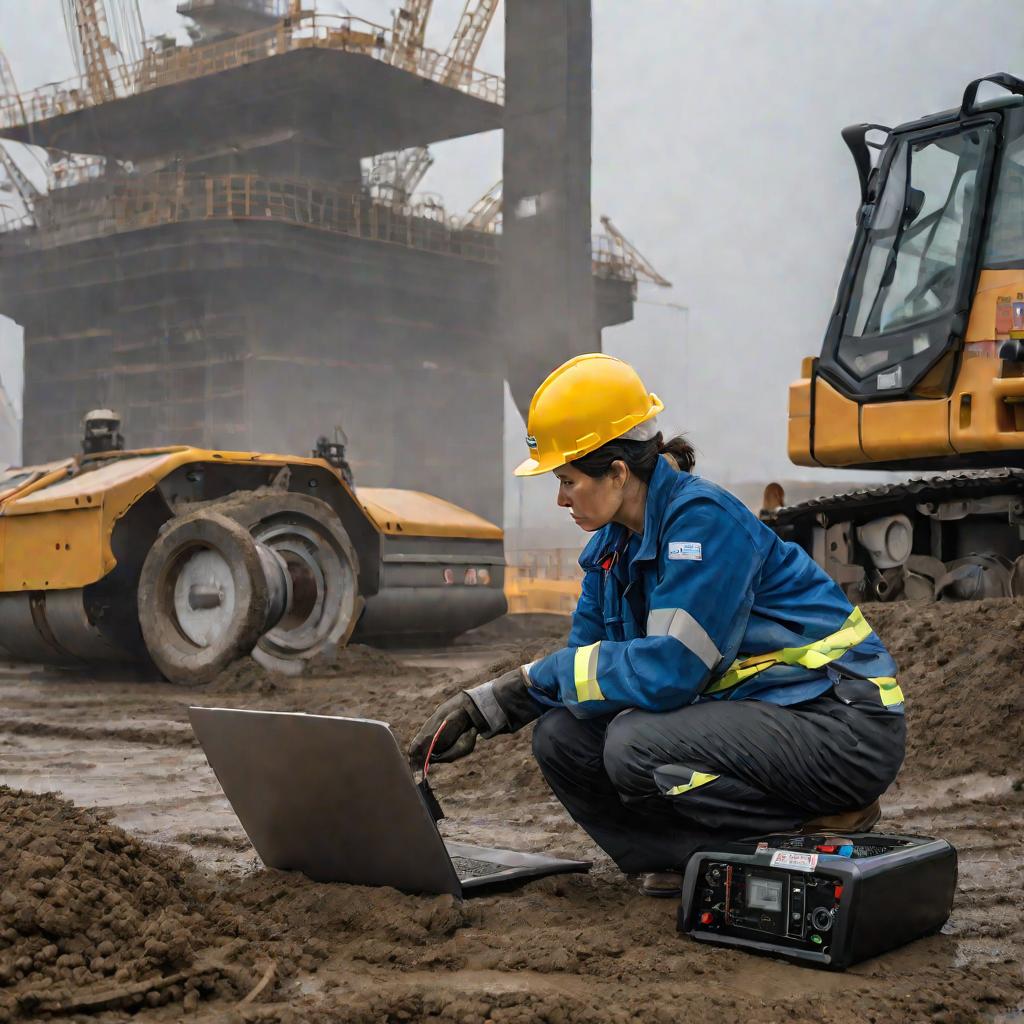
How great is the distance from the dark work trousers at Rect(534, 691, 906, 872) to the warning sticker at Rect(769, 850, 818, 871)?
257 millimetres

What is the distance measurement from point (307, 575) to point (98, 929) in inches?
224

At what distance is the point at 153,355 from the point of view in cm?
2262

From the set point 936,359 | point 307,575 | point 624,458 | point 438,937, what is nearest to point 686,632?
point 624,458

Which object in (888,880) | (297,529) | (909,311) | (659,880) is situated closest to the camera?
(888,880)

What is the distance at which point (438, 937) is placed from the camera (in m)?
2.53

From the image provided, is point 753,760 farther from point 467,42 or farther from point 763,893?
point 467,42

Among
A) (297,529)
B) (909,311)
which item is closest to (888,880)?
(909,311)

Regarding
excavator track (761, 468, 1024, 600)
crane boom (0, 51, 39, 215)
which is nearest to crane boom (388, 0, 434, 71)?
crane boom (0, 51, 39, 215)

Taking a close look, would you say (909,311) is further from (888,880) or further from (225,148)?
(225,148)

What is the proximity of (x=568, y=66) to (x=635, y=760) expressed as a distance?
15.8m

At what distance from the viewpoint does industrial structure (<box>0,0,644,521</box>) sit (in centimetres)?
2161

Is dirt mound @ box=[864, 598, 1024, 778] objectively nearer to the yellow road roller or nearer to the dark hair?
the dark hair

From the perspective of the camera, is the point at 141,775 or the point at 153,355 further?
the point at 153,355

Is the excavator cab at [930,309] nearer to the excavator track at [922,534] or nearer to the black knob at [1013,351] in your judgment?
the black knob at [1013,351]
